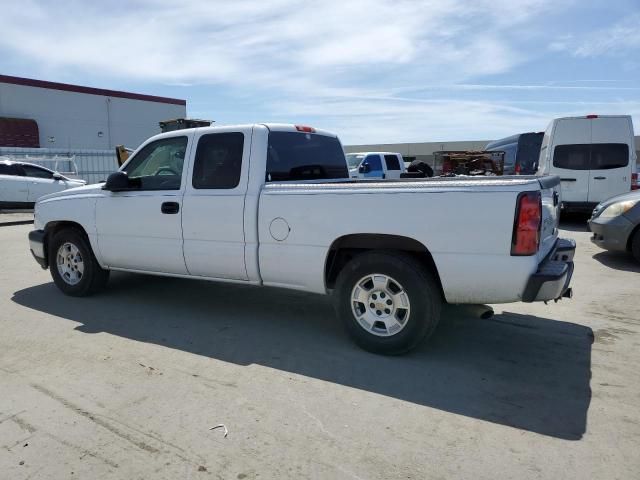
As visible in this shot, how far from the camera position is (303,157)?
17.6 feet

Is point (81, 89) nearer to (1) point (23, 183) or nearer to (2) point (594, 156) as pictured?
(1) point (23, 183)

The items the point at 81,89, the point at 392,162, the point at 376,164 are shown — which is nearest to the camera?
the point at 376,164

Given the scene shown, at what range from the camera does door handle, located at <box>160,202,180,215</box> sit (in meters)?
5.18

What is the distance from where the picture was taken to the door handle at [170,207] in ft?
17.0

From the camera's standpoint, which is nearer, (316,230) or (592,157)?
(316,230)

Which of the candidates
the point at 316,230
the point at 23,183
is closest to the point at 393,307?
the point at 316,230

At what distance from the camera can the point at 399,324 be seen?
4234mm

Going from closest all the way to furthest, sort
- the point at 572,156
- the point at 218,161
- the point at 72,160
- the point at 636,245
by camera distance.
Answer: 1. the point at 218,161
2. the point at 636,245
3. the point at 572,156
4. the point at 72,160

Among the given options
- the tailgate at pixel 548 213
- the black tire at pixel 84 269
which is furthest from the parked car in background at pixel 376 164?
the tailgate at pixel 548 213

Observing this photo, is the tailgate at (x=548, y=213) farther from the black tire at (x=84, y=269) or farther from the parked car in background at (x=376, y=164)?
the parked car in background at (x=376, y=164)

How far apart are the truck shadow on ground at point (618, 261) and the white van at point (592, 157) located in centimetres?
374

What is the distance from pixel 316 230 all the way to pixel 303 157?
1239 mm

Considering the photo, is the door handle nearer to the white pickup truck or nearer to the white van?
the white pickup truck

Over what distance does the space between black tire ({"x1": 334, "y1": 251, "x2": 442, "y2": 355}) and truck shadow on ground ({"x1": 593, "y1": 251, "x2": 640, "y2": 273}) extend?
508 centimetres
